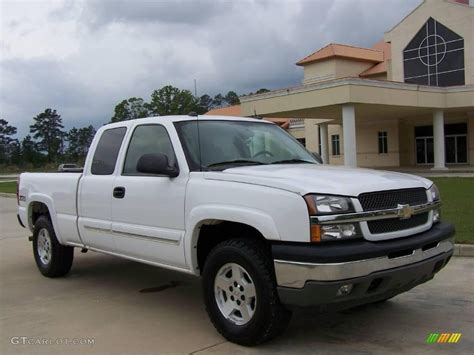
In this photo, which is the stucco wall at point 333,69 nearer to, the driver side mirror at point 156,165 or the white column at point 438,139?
the white column at point 438,139

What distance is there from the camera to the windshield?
17.3 ft

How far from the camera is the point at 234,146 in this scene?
557 centimetres

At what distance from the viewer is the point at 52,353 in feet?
15.3

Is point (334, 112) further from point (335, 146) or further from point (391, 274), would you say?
point (391, 274)

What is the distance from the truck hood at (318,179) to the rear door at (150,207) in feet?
1.77

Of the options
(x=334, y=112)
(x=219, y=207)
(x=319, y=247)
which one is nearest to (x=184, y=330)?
(x=219, y=207)

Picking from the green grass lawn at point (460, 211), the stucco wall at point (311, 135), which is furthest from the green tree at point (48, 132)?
the green grass lawn at point (460, 211)

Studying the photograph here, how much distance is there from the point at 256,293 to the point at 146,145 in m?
2.29

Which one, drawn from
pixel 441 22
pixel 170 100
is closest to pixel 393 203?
pixel 441 22

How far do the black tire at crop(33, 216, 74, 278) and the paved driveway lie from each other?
14cm

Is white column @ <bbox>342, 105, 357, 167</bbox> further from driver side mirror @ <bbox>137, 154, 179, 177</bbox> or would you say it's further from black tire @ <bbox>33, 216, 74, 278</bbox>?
driver side mirror @ <bbox>137, 154, 179, 177</bbox>

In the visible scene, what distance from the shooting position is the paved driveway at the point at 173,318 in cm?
464

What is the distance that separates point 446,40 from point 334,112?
35.1ft

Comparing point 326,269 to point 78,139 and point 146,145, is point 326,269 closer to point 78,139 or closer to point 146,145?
point 146,145
